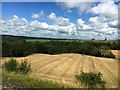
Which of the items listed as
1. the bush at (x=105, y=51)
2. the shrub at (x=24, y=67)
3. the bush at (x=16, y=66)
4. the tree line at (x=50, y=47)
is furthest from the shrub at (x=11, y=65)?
the bush at (x=105, y=51)

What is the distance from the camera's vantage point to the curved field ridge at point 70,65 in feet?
32.6

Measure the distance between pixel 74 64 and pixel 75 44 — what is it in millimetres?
2147

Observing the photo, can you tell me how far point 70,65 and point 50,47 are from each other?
2.40 m

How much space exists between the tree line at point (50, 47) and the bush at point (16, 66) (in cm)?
40

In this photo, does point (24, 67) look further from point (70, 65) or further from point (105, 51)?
point (105, 51)

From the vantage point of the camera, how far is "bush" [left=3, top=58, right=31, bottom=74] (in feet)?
29.6

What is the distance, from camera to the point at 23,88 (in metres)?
6.08

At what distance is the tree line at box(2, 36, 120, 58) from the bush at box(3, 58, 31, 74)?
0.40 m

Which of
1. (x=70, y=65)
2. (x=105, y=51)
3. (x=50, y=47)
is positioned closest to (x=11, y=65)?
(x=50, y=47)

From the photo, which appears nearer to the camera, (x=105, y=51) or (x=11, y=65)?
(x=11, y=65)

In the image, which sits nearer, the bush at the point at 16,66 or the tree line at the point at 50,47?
the bush at the point at 16,66

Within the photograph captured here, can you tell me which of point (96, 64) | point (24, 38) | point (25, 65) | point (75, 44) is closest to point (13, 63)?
point (25, 65)

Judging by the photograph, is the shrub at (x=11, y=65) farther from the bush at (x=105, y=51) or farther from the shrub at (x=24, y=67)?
the bush at (x=105, y=51)

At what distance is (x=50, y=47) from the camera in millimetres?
9422
